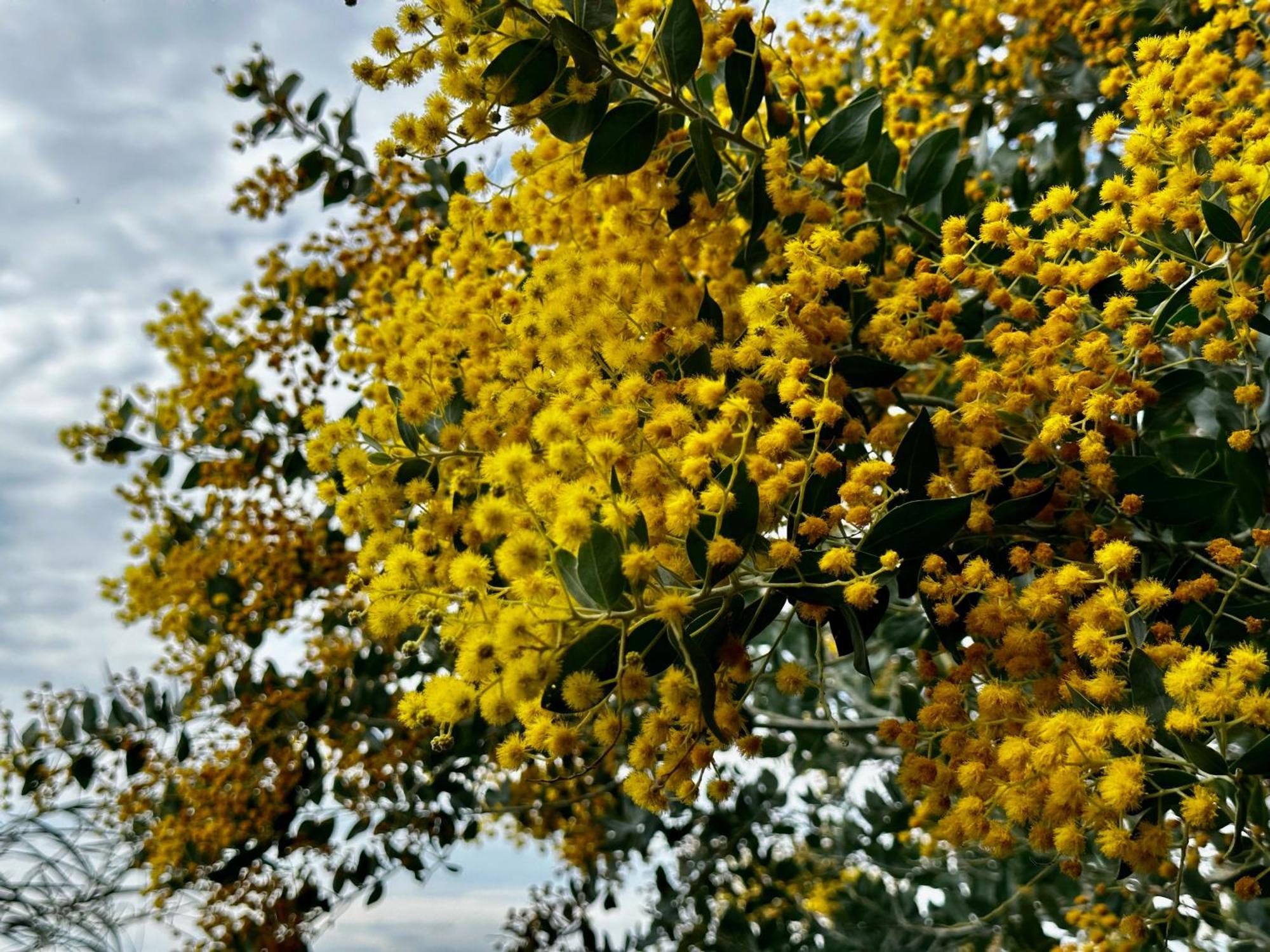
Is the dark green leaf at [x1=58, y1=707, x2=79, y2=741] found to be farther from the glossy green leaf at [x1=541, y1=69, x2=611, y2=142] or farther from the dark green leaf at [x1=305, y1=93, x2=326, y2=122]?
the glossy green leaf at [x1=541, y1=69, x2=611, y2=142]

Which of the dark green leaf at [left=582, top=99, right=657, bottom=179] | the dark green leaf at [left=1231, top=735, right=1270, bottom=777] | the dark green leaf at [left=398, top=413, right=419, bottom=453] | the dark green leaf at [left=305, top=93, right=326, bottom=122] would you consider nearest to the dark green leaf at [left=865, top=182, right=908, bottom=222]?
the dark green leaf at [left=582, top=99, right=657, bottom=179]

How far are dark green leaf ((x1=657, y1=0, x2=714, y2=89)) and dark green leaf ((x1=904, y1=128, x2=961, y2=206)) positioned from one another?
747mm

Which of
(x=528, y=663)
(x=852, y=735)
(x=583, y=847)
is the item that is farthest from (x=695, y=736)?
(x=583, y=847)

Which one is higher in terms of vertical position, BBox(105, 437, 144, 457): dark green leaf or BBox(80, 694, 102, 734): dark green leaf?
BBox(105, 437, 144, 457): dark green leaf

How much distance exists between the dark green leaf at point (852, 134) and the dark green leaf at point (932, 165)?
7.5 inches

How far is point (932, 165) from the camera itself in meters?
2.65

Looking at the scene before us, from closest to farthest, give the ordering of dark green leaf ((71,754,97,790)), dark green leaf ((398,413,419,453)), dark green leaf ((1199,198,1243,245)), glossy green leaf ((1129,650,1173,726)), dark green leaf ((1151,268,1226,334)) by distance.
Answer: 1. glossy green leaf ((1129,650,1173,726))
2. dark green leaf ((1199,198,1243,245))
3. dark green leaf ((1151,268,1226,334))
4. dark green leaf ((398,413,419,453))
5. dark green leaf ((71,754,97,790))

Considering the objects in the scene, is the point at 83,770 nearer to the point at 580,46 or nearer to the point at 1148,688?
the point at 580,46

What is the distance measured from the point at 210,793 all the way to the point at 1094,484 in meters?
3.58

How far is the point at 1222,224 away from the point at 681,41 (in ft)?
3.82

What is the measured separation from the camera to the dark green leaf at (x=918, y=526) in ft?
5.83

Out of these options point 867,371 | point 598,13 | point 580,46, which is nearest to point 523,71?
point 580,46

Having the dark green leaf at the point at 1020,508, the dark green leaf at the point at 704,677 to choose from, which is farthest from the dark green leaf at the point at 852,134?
the dark green leaf at the point at 704,677

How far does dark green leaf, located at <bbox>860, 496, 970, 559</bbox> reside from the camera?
1777mm
